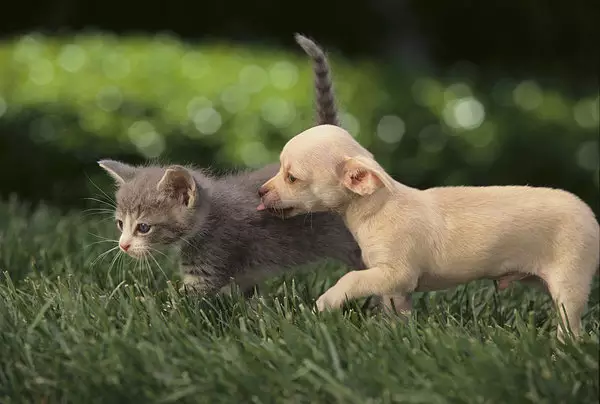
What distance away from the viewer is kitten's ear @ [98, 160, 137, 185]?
3.87m

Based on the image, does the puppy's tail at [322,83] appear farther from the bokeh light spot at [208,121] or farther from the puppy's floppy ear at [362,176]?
the bokeh light spot at [208,121]

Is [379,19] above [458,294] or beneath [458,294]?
above

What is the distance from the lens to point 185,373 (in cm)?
290

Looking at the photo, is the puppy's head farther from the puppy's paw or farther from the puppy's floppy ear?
the puppy's paw

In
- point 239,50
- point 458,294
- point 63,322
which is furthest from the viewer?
point 239,50

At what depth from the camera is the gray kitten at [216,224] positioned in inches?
146

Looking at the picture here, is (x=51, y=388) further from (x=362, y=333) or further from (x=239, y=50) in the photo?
(x=239, y=50)

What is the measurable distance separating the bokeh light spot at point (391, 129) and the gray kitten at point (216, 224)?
3391 millimetres

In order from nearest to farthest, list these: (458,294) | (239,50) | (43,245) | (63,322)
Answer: (63,322) → (458,294) → (43,245) → (239,50)

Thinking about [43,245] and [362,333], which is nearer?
[362,333]

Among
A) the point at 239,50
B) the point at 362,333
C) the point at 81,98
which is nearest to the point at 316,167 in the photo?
the point at 362,333

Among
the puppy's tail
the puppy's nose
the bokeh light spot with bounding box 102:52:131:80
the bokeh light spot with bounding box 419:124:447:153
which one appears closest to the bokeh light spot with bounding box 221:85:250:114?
the bokeh light spot with bounding box 102:52:131:80

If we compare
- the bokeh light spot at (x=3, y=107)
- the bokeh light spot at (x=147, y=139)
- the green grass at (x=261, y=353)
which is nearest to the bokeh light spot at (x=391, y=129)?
the bokeh light spot at (x=147, y=139)

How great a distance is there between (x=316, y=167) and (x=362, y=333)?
56 cm
